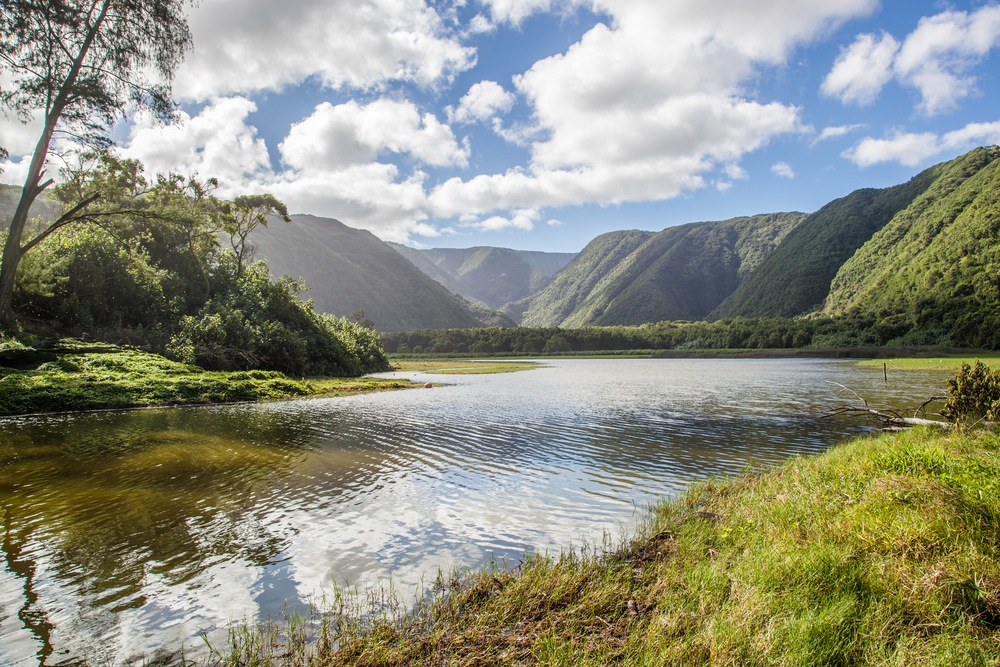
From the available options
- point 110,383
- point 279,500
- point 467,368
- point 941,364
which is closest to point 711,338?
point 941,364

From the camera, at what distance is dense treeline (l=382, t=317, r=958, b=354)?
148m

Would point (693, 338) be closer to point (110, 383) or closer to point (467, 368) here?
point (467, 368)

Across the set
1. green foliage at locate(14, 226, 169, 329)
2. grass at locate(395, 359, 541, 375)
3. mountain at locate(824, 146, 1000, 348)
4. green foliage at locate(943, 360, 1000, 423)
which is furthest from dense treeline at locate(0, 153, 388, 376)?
mountain at locate(824, 146, 1000, 348)

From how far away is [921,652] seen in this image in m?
5.14

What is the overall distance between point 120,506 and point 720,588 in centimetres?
1268

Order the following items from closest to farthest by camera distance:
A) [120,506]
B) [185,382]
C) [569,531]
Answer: [569,531], [120,506], [185,382]

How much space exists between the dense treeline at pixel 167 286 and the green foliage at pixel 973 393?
48.1 meters

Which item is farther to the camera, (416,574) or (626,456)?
(626,456)

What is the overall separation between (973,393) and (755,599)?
21.2m

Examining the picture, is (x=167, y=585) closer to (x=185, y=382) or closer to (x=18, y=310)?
(x=185, y=382)

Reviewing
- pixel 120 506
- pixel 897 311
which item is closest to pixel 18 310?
pixel 120 506

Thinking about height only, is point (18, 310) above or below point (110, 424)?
above

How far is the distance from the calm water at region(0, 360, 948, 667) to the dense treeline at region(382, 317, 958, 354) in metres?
146

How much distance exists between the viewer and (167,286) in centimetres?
5081
